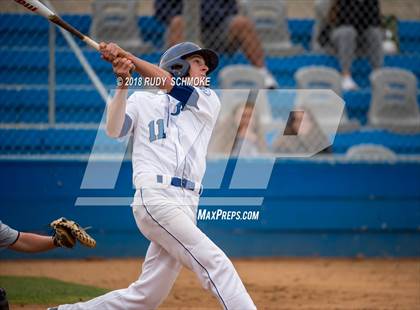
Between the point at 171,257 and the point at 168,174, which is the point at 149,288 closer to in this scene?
the point at 171,257

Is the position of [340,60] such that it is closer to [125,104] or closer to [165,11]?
[165,11]

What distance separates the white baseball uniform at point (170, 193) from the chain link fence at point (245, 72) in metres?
3.49

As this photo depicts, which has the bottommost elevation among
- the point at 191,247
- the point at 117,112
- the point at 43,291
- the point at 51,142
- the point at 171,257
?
the point at 43,291

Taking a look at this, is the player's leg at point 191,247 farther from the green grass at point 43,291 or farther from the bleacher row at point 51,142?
the bleacher row at point 51,142

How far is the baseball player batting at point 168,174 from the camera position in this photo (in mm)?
4410

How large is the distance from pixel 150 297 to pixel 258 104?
442 cm

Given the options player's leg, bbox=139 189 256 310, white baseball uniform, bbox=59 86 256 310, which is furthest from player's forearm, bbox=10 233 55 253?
player's leg, bbox=139 189 256 310

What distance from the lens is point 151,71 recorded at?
15.2 ft

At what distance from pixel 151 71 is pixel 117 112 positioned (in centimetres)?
31

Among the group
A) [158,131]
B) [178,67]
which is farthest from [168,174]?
[178,67]

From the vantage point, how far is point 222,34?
8961mm

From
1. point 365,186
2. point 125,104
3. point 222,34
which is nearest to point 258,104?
point 222,34

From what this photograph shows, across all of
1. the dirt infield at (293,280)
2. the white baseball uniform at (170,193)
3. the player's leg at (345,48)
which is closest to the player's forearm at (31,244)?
the white baseball uniform at (170,193)

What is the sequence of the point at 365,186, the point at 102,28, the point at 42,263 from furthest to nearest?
the point at 102,28
the point at 365,186
the point at 42,263
